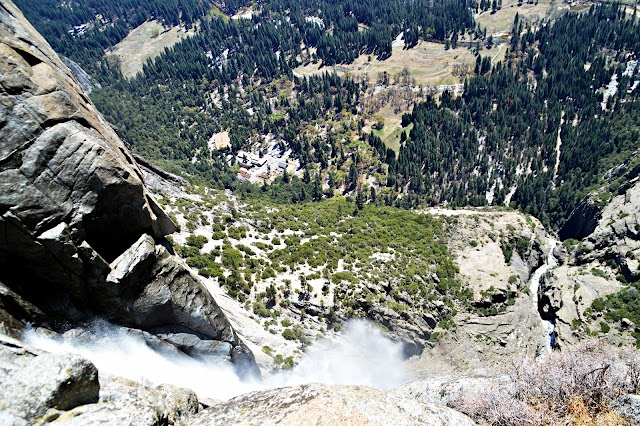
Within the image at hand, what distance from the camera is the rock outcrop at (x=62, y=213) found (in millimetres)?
15734

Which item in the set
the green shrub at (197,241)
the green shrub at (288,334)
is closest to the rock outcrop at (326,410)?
the green shrub at (288,334)

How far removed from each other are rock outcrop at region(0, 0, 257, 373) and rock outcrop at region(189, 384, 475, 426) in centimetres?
882

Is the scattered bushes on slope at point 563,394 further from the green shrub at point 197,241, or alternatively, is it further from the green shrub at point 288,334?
the green shrub at point 197,241

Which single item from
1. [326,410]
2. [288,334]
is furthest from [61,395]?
[288,334]

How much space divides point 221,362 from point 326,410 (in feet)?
48.4

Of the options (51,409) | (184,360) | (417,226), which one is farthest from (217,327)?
(417,226)

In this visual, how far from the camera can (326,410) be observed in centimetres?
1628

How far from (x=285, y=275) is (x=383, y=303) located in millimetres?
13837

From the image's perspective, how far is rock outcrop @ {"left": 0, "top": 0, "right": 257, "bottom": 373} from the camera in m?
15.7

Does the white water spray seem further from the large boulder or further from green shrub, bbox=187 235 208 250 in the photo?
green shrub, bbox=187 235 208 250

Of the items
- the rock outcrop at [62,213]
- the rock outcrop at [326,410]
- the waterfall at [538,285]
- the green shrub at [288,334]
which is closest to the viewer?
the rock outcrop at [62,213]

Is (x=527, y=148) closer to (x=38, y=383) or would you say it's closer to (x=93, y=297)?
(x=93, y=297)

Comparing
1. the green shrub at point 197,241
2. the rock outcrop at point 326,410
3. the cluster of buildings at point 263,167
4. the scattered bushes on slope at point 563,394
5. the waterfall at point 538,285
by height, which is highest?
the rock outcrop at point 326,410

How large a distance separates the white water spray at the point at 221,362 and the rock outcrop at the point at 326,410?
6.74m
